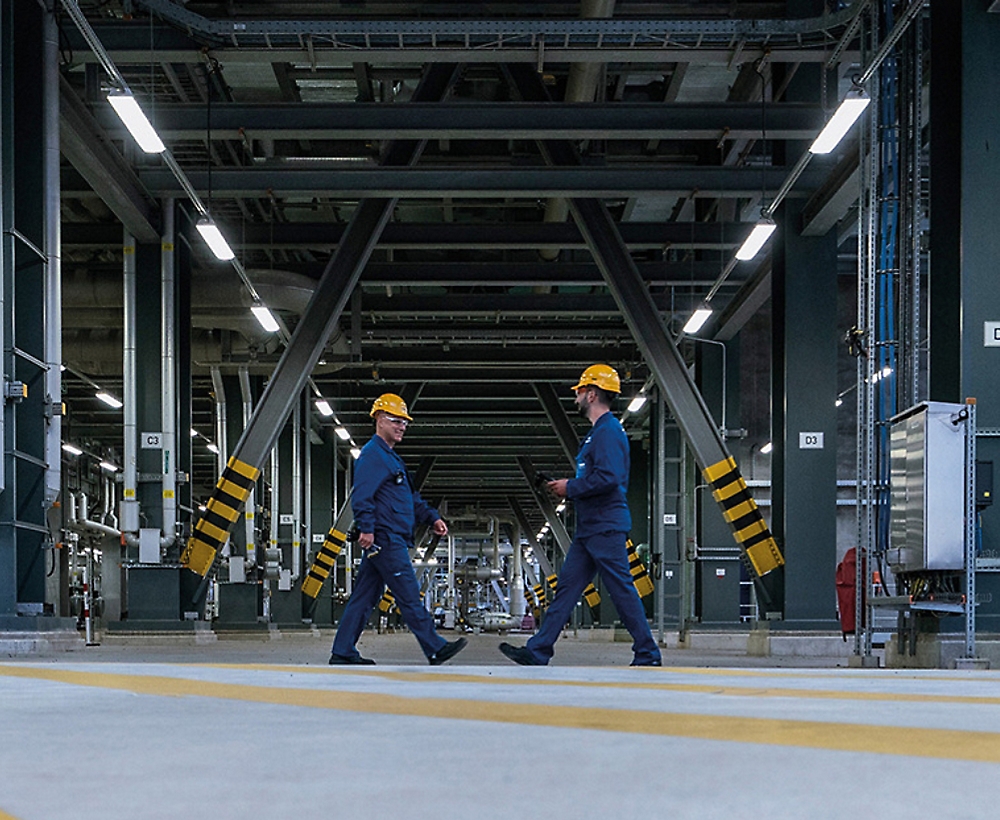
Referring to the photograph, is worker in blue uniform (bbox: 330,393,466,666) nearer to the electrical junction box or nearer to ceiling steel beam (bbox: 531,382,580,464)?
the electrical junction box

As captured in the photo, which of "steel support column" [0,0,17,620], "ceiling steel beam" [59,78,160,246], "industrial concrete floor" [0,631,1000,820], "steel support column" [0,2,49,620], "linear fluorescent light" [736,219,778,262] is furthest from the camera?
"linear fluorescent light" [736,219,778,262]

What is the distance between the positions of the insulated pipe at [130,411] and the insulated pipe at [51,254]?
4.76m

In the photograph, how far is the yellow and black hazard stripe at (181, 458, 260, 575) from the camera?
15883mm

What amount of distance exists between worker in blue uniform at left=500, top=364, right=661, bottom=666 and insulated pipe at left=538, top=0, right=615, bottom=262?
19.1ft

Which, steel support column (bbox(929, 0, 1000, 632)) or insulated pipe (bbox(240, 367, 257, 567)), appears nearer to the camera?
steel support column (bbox(929, 0, 1000, 632))

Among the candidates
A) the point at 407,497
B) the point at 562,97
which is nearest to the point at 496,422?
the point at 562,97

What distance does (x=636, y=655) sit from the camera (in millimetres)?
7652

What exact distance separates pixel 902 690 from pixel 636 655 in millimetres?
3081

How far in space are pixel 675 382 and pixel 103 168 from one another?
6969 mm

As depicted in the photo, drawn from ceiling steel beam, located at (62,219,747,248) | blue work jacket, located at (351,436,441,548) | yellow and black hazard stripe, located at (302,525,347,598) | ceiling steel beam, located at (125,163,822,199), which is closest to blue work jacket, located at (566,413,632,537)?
blue work jacket, located at (351,436,441,548)

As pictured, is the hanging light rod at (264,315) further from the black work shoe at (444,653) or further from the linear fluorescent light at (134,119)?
the black work shoe at (444,653)

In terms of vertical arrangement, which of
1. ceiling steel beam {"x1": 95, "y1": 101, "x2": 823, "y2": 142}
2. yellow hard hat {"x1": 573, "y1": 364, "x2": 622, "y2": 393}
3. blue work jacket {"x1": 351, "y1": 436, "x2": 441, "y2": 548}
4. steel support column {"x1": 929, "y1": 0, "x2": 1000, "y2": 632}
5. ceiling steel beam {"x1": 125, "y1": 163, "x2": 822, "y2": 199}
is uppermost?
ceiling steel beam {"x1": 95, "y1": 101, "x2": 823, "y2": 142}

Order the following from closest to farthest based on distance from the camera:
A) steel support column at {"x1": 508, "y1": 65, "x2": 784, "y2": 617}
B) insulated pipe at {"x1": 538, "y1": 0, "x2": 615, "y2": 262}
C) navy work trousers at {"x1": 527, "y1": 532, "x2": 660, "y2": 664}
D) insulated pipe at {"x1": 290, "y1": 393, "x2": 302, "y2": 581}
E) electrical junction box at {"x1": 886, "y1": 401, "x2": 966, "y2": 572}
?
navy work trousers at {"x1": 527, "y1": 532, "x2": 660, "y2": 664} < electrical junction box at {"x1": 886, "y1": 401, "x2": 966, "y2": 572} < insulated pipe at {"x1": 538, "y1": 0, "x2": 615, "y2": 262} < steel support column at {"x1": 508, "y1": 65, "x2": 784, "y2": 617} < insulated pipe at {"x1": 290, "y1": 393, "x2": 302, "y2": 581}

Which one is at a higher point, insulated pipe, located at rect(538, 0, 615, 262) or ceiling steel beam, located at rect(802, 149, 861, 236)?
insulated pipe, located at rect(538, 0, 615, 262)
